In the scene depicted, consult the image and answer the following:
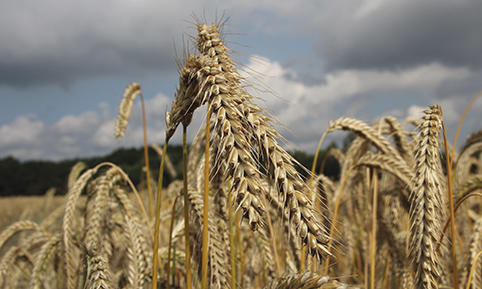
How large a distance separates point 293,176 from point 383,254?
2.40m

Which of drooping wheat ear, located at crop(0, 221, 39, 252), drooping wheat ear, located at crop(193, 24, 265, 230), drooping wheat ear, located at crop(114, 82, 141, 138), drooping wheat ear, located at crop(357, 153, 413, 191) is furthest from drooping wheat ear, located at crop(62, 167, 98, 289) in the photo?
drooping wheat ear, located at crop(357, 153, 413, 191)

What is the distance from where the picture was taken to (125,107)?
3.35 metres

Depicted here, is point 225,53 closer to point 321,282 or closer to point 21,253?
point 321,282

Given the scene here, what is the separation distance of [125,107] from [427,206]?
107 inches

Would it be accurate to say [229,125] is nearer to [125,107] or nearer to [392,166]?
[392,166]

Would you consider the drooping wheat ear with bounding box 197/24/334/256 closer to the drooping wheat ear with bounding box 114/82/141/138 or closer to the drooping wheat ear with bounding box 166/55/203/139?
the drooping wheat ear with bounding box 166/55/203/139

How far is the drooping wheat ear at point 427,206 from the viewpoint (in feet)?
4.34

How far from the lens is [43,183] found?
27.6 m

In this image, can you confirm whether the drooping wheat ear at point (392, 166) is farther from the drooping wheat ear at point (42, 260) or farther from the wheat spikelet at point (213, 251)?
the drooping wheat ear at point (42, 260)

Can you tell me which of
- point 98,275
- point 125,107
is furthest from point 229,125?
point 125,107

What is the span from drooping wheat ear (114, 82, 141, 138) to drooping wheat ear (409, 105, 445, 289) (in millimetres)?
2568

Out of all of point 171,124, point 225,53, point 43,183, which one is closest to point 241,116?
point 225,53

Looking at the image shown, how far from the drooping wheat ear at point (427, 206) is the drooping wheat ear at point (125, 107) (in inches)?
101

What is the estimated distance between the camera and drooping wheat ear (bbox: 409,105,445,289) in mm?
1322
